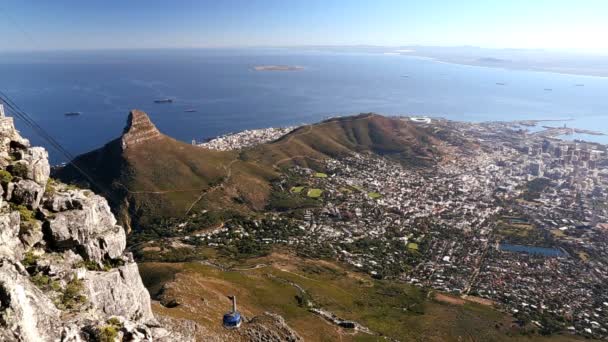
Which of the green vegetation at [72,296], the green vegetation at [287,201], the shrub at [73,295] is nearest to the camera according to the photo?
the green vegetation at [72,296]

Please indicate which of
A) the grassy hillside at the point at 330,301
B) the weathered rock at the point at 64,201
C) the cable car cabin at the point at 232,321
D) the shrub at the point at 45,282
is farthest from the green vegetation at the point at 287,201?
the shrub at the point at 45,282

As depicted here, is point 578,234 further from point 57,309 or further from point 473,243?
point 57,309

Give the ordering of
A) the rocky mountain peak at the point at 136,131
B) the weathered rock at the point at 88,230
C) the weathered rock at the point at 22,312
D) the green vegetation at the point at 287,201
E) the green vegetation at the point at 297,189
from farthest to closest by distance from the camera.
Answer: the green vegetation at the point at 297,189 < the green vegetation at the point at 287,201 < the rocky mountain peak at the point at 136,131 < the weathered rock at the point at 88,230 < the weathered rock at the point at 22,312

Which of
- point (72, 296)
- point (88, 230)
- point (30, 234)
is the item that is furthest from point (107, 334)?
point (88, 230)

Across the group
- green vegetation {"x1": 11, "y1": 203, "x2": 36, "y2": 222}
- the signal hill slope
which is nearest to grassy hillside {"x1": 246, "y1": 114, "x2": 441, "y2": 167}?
the signal hill slope

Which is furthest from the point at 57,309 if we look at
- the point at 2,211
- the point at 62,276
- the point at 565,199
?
the point at 565,199

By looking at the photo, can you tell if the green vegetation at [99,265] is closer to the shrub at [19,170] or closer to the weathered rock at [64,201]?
the weathered rock at [64,201]
